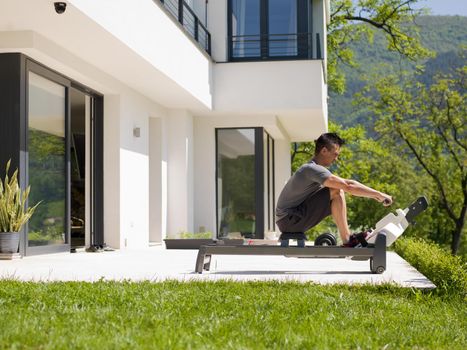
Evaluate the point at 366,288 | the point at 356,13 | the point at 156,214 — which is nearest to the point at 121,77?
the point at 156,214

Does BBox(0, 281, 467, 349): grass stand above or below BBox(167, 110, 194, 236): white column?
below

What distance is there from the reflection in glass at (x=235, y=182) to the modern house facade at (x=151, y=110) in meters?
0.03

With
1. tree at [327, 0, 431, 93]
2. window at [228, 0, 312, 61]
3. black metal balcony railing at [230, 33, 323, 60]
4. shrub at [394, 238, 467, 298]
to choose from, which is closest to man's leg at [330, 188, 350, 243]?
shrub at [394, 238, 467, 298]

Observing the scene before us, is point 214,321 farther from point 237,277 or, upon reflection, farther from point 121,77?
point 121,77

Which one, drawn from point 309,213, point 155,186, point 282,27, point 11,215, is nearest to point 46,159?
point 11,215

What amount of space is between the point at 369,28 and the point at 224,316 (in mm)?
27092

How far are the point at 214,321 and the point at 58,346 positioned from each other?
43.7 inches

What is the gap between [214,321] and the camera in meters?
4.68

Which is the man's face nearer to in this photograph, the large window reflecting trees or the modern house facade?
the modern house facade

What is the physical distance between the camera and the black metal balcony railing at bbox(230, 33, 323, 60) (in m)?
17.7

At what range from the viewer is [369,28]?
Result: 30.8 meters

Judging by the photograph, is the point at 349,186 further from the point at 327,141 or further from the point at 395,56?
the point at 395,56

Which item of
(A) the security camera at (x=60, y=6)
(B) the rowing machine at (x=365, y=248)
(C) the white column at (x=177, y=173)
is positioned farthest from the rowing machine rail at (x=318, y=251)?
(C) the white column at (x=177, y=173)

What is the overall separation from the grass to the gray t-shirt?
1.51 m
